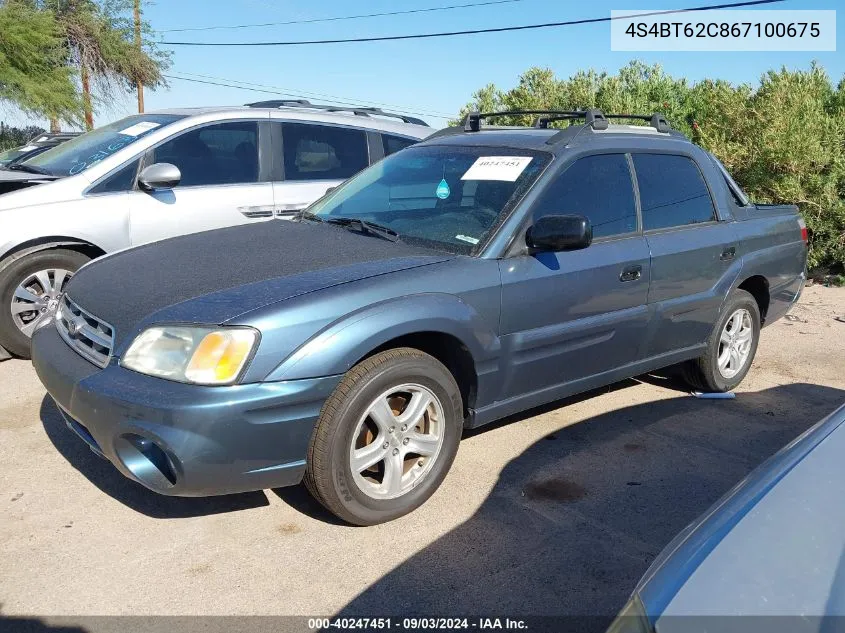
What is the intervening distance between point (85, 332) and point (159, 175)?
2.34 m

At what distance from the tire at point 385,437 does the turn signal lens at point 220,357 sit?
1.27ft

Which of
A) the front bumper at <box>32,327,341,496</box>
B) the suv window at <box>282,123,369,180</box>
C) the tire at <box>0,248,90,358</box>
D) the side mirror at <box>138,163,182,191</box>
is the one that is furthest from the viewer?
the suv window at <box>282,123,369,180</box>

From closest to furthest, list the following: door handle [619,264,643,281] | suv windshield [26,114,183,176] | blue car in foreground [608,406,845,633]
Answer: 1. blue car in foreground [608,406,845,633]
2. door handle [619,264,643,281]
3. suv windshield [26,114,183,176]

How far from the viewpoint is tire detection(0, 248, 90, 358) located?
16.6 feet

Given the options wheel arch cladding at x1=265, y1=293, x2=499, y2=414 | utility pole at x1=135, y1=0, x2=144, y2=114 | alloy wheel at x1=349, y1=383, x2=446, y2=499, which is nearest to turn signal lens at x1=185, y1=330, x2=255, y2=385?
wheel arch cladding at x1=265, y1=293, x2=499, y2=414

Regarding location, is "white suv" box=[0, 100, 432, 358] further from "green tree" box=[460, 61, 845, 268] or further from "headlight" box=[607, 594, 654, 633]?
"green tree" box=[460, 61, 845, 268]

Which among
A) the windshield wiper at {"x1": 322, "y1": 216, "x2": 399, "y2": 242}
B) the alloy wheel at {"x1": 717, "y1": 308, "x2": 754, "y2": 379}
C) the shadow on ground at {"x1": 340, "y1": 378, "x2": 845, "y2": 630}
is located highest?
the windshield wiper at {"x1": 322, "y1": 216, "x2": 399, "y2": 242}

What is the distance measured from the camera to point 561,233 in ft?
11.5

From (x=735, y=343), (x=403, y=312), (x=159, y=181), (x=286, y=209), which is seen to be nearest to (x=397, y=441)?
(x=403, y=312)

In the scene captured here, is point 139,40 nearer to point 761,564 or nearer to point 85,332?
point 85,332

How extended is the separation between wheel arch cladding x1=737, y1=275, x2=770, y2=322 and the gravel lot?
1.04 metres

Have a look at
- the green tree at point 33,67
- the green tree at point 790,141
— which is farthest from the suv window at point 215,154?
the green tree at point 33,67

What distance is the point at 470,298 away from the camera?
3.42 meters

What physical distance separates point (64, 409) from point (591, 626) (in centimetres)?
226
